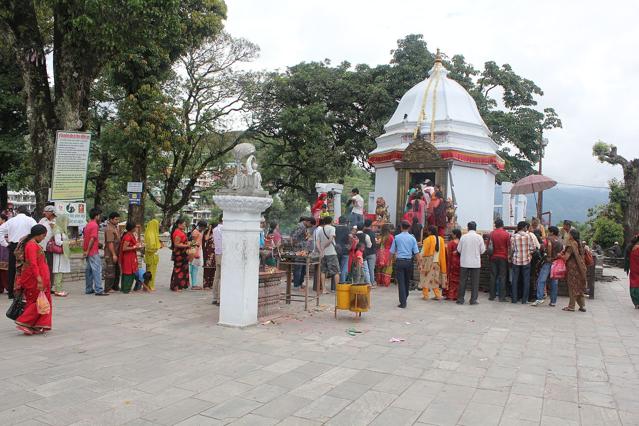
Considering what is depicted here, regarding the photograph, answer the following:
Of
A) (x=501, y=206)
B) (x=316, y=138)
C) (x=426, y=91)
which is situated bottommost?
(x=501, y=206)

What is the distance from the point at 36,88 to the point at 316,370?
1024 centimetres

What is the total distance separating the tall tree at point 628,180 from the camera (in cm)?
2477

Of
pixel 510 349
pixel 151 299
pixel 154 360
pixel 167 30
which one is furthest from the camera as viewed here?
pixel 167 30

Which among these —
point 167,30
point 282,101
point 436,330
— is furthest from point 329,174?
point 436,330

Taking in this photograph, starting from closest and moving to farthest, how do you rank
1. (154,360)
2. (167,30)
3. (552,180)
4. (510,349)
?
(154,360), (510,349), (167,30), (552,180)

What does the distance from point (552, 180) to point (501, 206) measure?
27.0 ft

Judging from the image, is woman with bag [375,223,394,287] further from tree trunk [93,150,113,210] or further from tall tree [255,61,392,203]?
tree trunk [93,150,113,210]

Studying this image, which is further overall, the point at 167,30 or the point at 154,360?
the point at 167,30

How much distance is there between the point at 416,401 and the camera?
430 cm

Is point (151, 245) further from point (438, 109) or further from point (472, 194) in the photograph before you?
point (438, 109)

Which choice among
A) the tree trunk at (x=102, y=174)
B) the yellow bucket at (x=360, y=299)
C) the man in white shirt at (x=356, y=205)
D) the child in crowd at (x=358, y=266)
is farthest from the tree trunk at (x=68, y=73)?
the tree trunk at (x=102, y=174)

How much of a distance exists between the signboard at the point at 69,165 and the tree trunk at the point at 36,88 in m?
1.08

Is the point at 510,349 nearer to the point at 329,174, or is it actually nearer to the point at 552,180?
the point at 552,180

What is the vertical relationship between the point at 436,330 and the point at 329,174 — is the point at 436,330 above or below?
below
